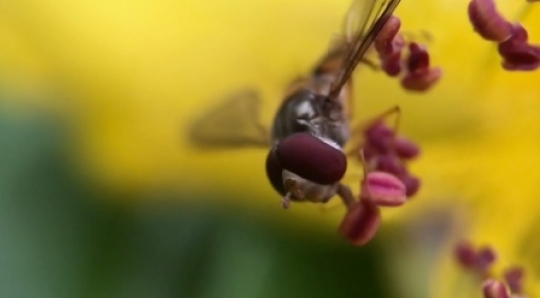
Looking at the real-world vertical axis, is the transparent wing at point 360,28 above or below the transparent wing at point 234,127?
above

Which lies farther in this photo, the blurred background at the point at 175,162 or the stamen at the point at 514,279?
the blurred background at the point at 175,162

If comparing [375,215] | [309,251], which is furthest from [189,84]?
[375,215]

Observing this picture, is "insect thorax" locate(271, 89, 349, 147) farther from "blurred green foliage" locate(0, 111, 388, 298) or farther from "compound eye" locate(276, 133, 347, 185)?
"blurred green foliage" locate(0, 111, 388, 298)

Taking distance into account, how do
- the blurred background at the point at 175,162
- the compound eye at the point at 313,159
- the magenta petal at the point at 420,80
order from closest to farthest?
the compound eye at the point at 313,159, the magenta petal at the point at 420,80, the blurred background at the point at 175,162

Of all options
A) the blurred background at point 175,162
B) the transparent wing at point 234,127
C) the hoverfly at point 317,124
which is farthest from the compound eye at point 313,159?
the blurred background at point 175,162

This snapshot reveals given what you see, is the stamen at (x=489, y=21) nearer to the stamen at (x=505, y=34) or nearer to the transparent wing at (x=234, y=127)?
the stamen at (x=505, y=34)

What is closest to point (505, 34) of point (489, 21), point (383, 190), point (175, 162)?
point (489, 21)

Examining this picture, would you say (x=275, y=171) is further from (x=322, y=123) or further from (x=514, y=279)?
(x=514, y=279)

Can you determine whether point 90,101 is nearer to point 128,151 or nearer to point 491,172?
point 128,151
